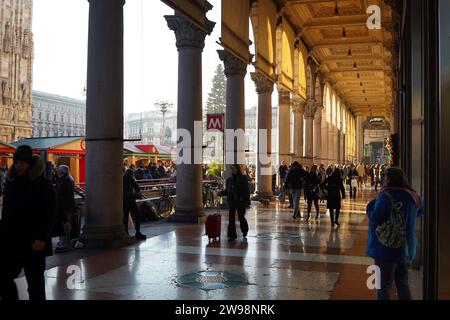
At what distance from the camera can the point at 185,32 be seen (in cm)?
1309

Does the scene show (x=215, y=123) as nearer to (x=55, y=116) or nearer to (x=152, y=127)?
(x=55, y=116)

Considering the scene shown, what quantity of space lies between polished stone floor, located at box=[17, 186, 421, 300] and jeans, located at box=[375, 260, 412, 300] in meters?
1.04

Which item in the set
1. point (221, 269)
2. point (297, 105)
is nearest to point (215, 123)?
point (221, 269)

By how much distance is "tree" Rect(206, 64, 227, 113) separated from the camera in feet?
349

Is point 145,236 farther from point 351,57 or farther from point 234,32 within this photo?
point 351,57

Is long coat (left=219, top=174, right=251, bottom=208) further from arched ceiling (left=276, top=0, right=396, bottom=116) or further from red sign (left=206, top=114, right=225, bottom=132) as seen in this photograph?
arched ceiling (left=276, top=0, right=396, bottom=116)

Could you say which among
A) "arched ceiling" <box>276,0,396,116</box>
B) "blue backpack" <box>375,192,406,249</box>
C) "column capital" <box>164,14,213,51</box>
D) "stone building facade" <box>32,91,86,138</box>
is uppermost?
Result: "stone building facade" <box>32,91,86,138</box>

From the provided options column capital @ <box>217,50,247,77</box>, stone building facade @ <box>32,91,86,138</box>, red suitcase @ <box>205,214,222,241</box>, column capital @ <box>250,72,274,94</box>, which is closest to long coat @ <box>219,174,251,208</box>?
red suitcase @ <box>205,214,222,241</box>

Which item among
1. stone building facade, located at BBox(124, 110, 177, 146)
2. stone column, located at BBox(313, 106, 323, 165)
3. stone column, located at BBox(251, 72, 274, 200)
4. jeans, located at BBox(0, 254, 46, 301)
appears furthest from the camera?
stone building facade, located at BBox(124, 110, 177, 146)

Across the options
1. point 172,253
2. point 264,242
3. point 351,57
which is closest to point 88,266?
point 172,253

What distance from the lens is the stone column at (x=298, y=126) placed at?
97.7 feet

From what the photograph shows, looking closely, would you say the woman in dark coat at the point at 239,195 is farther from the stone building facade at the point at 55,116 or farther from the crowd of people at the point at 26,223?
the stone building facade at the point at 55,116

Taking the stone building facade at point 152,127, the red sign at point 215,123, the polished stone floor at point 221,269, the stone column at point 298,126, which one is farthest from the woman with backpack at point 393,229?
the stone building facade at point 152,127
